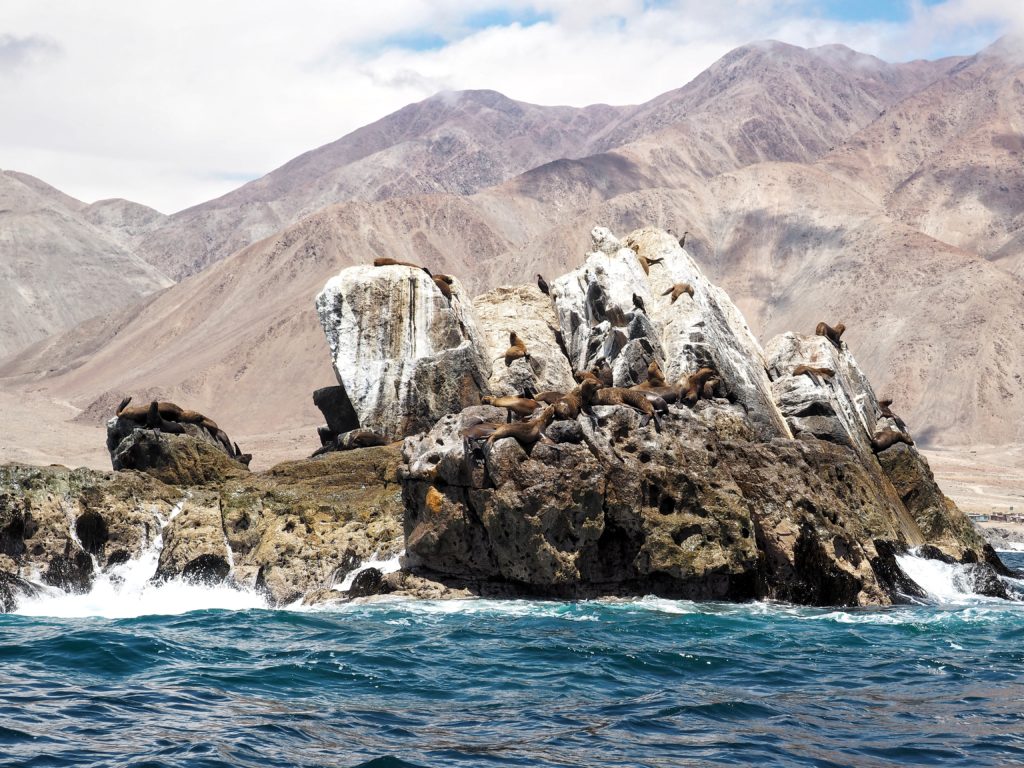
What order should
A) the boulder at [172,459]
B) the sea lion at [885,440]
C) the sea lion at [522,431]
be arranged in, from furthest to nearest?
the sea lion at [885,440] < the boulder at [172,459] < the sea lion at [522,431]

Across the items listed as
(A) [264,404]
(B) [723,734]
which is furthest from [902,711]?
(A) [264,404]

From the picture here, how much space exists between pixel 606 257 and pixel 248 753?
2134 centimetres

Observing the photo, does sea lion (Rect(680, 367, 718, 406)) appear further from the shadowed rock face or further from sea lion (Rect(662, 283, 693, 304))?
sea lion (Rect(662, 283, 693, 304))

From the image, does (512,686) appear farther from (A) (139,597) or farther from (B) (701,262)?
(B) (701,262)

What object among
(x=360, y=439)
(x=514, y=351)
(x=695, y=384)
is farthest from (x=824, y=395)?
(x=360, y=439)

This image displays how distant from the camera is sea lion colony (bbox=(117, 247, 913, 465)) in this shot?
790 inches

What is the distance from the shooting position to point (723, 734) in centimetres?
1098

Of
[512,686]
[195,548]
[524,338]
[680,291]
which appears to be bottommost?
[512,686]

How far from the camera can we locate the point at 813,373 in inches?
1050

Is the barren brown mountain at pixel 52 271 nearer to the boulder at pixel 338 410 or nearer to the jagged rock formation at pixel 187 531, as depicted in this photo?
the boulder at pixel 338 410

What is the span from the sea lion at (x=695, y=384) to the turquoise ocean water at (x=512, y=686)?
16.4ft

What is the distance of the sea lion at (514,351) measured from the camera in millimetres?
27031

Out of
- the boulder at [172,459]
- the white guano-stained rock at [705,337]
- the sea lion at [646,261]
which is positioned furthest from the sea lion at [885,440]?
the boulder at [172,459]

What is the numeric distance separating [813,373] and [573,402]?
847cm
